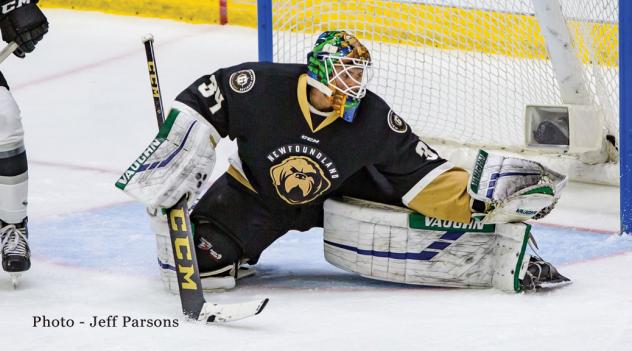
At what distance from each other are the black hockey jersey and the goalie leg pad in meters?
0.07

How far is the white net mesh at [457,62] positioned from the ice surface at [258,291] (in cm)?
40

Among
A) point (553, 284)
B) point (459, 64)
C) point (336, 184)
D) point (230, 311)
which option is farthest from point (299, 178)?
point (459, 64)

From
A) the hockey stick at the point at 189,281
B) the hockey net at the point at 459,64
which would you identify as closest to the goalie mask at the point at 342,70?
the hockey stick at the point at 189,281

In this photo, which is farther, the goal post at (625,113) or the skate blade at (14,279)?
the goal post at (625,113)

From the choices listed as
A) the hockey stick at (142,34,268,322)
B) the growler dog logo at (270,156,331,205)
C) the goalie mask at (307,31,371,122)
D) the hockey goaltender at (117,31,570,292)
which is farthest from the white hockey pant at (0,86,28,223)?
the goalie mask at (307,31,371,122)

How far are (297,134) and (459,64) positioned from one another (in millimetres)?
1648

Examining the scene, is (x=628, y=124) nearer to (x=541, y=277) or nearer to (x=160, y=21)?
(x=541, y=277)

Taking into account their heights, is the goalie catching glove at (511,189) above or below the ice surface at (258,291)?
above

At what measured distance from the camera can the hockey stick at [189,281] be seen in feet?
10.4

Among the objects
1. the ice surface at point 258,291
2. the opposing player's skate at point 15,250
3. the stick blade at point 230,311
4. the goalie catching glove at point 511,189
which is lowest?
the ice surface at point 258,291

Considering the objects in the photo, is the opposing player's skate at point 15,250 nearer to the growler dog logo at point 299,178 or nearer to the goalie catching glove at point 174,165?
the goalie catching glove at point 174,165

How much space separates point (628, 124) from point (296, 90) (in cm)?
108

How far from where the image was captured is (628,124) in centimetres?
400

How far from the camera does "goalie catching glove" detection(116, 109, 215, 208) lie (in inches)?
132
